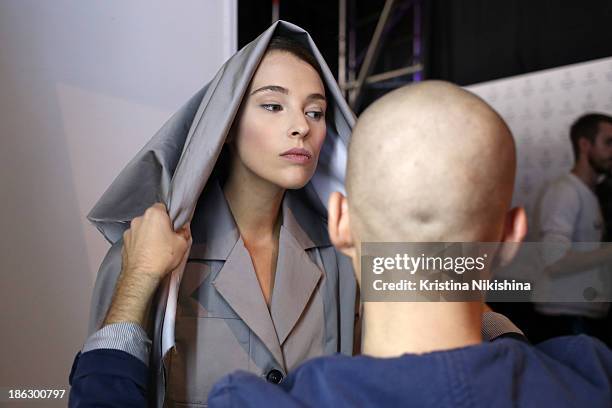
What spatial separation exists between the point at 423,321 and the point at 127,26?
2.92ft

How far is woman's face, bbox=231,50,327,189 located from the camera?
84cm

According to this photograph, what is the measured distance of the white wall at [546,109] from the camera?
1398mm

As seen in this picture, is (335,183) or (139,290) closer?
(139,290)

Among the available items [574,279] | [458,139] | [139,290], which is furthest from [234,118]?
[574,279]

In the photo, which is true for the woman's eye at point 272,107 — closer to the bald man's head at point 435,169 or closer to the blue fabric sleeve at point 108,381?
the bald man's head at point 435,169

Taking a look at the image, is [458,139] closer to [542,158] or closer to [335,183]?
[335,183]

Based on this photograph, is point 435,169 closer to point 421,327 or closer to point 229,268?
point 421,327

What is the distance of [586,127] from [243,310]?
3.87 ft

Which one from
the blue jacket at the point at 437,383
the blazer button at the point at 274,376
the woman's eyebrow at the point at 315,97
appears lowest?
the blazer button at the point at 274,376

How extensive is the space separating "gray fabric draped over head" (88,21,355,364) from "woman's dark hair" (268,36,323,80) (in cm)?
1

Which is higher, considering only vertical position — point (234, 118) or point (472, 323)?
point (234, 118)

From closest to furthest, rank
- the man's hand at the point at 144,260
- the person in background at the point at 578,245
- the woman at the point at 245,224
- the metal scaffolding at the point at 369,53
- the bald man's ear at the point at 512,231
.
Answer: the bald man's ear at the point at 512,231, the man's hand at the point at 144,260, the woman at the point at 245,224, the person in background at the point at 578,245, the metal scaffolding at the point at 369,53

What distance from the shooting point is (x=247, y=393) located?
0.47 m

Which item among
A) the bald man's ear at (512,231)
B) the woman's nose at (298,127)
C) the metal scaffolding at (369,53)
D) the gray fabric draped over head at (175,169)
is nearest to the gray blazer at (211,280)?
the gray fabric draped over head at (175,169)
